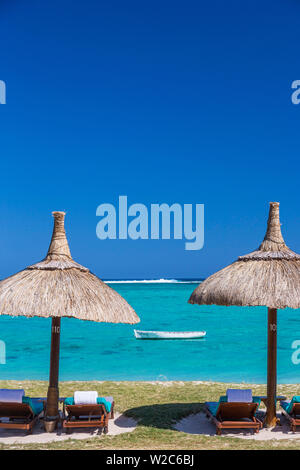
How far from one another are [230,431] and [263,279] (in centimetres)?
209

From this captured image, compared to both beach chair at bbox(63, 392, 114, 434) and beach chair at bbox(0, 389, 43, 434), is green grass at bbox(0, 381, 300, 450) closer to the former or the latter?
beach chair at bbox(63, 392, 114, 434)

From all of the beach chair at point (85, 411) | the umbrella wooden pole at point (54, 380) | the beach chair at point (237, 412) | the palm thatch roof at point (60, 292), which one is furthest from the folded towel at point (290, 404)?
the umbrella wooden pole at point (54, 380)

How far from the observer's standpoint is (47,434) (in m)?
6.12

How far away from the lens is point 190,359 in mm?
18156

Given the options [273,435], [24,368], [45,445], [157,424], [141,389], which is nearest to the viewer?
[45,445]

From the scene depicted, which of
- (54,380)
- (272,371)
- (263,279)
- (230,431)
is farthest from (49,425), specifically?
(263,279)

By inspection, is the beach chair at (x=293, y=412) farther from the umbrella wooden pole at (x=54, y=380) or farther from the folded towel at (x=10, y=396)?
the folded towel at (x=10, y=396)

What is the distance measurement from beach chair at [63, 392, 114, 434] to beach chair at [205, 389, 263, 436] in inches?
58.8

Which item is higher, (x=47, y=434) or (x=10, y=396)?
(x=10, y=396)

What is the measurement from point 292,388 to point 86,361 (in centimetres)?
983

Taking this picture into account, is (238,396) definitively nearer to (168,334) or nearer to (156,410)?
(156,410)
